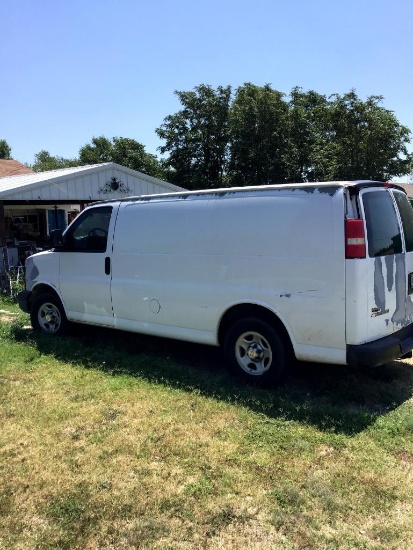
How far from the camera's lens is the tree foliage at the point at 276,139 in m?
23.7

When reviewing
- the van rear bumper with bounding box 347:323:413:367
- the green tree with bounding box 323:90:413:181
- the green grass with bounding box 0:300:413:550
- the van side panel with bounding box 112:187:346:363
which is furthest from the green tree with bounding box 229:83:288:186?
the van rear bumper with bounding box 347:323:413:367

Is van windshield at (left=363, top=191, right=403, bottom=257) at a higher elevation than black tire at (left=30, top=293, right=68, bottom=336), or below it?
higher

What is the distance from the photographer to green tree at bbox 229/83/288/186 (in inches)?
1104

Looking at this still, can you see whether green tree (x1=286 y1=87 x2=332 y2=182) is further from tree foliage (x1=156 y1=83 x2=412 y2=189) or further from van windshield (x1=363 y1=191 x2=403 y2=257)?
van windshield (x1=363 y1=191 x2=403 y2=257)

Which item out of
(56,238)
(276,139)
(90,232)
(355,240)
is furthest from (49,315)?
(276,139)

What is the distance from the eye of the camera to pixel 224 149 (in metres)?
31.2

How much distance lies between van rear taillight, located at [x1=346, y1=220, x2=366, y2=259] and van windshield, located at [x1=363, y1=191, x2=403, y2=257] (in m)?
0.11

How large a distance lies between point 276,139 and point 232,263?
2553cm

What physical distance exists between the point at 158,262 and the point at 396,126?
72.1 ft

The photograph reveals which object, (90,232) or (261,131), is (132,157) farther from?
(90,232)

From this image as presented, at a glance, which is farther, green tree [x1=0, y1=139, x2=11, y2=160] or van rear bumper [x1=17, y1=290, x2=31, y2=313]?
green tree [x1=0, y1=139, x2=11, y2=160]

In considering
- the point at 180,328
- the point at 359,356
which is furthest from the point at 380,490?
the point at 180,328

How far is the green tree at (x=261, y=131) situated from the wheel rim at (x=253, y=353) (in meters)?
25.1

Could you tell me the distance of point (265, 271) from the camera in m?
4.47
